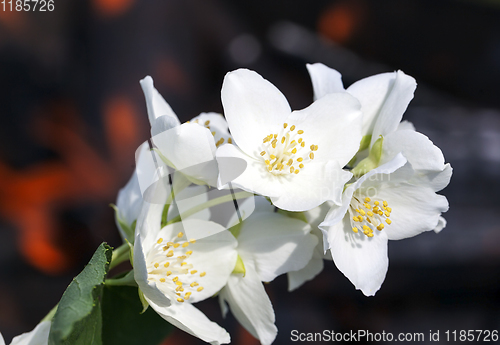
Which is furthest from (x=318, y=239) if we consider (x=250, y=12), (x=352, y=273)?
(x=250, y=12)

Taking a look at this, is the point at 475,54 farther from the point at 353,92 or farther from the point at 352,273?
the point at 352,273

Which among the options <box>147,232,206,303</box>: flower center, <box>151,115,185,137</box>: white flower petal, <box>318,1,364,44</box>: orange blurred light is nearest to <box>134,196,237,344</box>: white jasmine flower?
<box>147,232,206,303</box>: flower center

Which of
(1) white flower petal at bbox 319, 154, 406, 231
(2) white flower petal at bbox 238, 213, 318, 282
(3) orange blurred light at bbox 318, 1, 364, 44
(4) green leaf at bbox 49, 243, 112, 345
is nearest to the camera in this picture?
(4) green leaf at bbox 49, 243, 112, 345

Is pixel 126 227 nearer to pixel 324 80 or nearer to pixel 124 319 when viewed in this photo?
pixel 124 319

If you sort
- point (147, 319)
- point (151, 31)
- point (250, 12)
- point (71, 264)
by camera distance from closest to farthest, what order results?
point (147, 319) → point (71, 264) → point (151, 31) → point (250, 12)

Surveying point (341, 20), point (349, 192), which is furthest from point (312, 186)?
point (341, 20)

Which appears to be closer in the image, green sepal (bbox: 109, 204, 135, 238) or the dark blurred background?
green sepal (bbox: 109, 204, 135, 238)

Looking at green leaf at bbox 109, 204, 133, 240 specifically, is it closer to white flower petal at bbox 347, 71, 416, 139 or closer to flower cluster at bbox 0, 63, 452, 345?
flower cluster at bbox 0, 63, 452, 345
